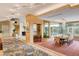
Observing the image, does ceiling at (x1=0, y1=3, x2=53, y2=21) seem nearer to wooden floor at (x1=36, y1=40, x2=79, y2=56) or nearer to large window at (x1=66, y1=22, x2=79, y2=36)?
large window at (x1=66, y1=22, x2=79, y2=36)

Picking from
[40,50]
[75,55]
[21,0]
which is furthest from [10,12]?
[75,55]

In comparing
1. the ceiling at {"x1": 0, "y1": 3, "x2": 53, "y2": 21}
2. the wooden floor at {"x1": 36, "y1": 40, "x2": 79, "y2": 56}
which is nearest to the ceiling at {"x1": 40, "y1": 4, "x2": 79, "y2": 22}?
the ceiling at {"x1": 0, "y1": 3, "x2": 53, "y2": 21}

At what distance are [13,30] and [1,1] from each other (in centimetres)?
66

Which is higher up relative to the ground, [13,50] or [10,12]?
[10,12]

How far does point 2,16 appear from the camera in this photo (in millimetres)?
2613

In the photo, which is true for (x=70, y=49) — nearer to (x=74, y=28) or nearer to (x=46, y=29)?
Answer: (x=74, y=28)

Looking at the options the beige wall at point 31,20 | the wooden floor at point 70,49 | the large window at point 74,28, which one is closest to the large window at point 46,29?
the beige wall at point 31,20

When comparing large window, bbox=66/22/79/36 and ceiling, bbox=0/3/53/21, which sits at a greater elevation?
ceiling, bbox=0/3/53/21

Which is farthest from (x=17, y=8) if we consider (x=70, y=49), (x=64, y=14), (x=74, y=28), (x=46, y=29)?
(x=70, y=49)

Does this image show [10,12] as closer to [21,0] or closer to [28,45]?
[21,0]

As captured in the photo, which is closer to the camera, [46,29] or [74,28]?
[74,28]

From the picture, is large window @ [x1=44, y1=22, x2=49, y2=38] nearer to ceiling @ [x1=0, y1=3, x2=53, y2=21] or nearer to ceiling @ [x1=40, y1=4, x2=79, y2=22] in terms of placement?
ceiling @ [x1=40, y1=4, x2=79, y2=22]

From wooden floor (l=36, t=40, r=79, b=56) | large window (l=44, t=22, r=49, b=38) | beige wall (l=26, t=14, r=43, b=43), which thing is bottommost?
wooden floor (l=36, t=40, r=79, b=56)

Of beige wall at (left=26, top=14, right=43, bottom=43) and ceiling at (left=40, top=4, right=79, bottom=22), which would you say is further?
beige wall at (left=26, top=14, right=43, bottom=43)
